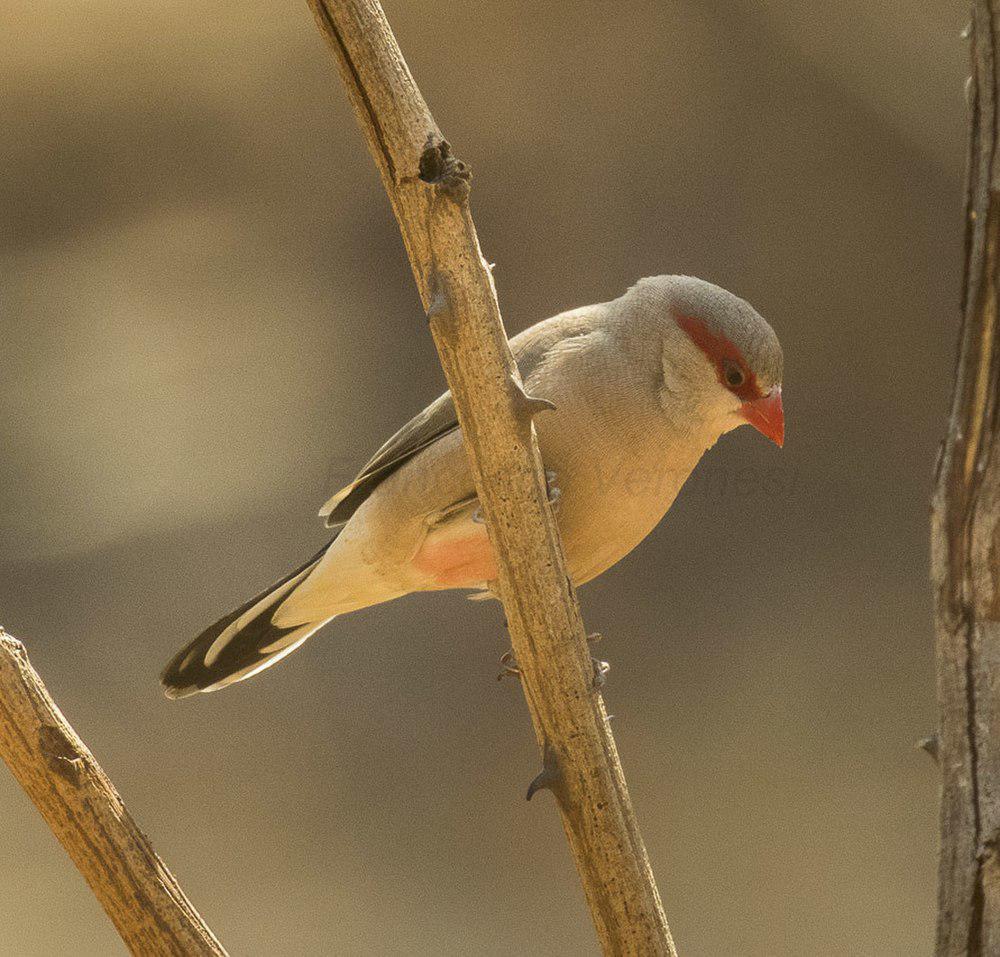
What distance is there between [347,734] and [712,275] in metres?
2.51

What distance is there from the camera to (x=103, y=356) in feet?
18.5

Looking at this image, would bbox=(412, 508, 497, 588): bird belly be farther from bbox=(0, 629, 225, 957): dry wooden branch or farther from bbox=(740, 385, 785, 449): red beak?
bbox=(0, 629, 225, 957): dry wooden branch

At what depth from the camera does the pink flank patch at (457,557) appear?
2371 millimetres

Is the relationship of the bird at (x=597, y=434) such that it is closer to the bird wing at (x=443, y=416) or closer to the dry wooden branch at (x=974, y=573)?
the bird wing at (x=443, y=416)

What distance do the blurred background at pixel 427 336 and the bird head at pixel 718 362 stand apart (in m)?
2.82

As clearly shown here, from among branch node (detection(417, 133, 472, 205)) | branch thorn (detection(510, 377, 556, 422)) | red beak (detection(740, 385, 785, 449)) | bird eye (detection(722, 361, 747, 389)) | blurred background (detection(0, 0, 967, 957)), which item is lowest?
branch thorn (detection(510, 377, 556, 422))

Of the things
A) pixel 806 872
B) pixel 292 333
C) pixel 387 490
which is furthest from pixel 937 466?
pixel 292 333

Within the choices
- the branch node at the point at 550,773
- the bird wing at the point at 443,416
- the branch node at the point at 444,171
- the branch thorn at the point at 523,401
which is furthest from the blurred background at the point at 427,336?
the branch node at the point at 444,171

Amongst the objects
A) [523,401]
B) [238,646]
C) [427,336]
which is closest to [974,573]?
[523,401]

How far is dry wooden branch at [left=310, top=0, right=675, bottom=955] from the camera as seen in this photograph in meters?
1.68

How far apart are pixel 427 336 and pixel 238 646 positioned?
11.1ft

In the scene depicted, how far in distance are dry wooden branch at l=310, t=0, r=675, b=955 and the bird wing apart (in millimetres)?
633

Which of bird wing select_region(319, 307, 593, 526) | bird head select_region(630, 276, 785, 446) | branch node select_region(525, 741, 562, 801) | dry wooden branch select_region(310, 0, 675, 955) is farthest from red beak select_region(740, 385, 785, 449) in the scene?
branch node select_region(525, 741, 562, 801)

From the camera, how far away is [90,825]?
179cm
